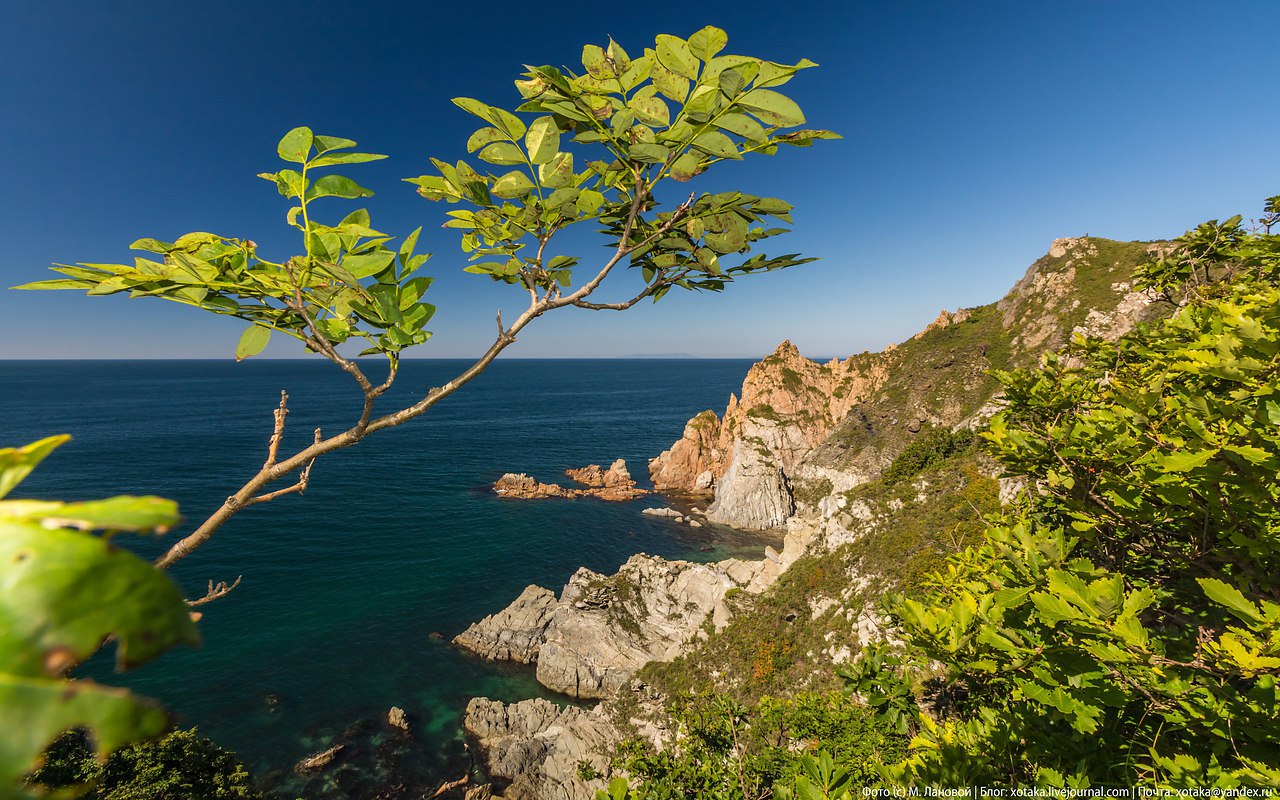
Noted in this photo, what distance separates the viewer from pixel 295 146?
2748 millimetres

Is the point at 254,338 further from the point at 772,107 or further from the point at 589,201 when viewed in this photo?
the point at 772,107

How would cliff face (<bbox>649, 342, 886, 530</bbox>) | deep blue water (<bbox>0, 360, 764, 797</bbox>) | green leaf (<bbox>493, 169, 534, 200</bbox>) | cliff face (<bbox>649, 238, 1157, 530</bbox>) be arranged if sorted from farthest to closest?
cliff face (<bbox>649, 342, 886, 530</bbox>) → cliff face (<bbox>649, 238, 1157, 530</bbox>) → deep blue water (<bbox>0, 360, 764, 797</bbox>) → green leaf (<bbox>493, 169, 534, 200</bbox>)

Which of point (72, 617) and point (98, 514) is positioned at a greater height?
point (98, 514)

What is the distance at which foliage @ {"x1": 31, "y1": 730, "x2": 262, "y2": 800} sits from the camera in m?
14.3

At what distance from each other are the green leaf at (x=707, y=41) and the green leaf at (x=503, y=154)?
105 centimetres

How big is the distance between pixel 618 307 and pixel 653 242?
477 mm

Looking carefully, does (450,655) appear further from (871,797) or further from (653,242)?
(653,242)

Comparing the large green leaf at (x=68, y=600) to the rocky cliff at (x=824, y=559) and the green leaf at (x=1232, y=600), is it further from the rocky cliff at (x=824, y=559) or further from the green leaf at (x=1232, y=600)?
the rocky cliff at (x=824, y=559)

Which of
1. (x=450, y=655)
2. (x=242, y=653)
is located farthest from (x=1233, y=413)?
(x=242, y=653)

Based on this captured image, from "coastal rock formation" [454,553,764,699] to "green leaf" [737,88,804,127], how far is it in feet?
91.1

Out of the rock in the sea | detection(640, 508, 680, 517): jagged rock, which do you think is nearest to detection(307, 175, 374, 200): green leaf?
the rock in the sea

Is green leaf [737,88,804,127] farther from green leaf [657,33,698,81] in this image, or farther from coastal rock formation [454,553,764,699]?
coastal rock formation [454,553,764,699]

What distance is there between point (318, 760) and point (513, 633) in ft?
35.7

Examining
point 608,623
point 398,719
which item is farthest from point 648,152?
point 608,623
